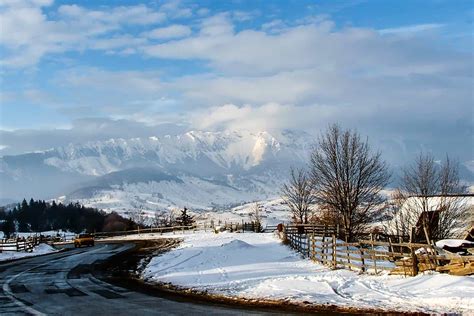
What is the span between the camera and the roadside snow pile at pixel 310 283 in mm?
17234

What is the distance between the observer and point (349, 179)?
4356 centimetres

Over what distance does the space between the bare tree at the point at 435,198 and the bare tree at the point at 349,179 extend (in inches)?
189

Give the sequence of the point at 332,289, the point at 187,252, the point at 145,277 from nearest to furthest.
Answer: the point at 332,289, the point at 145,277, the point at 187,252

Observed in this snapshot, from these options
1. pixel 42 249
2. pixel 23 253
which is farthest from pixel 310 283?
pixel 42 249

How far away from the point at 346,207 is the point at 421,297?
25.5 meters

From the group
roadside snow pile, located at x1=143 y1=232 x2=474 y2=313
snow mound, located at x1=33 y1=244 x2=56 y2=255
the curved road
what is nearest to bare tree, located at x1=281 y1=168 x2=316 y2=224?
snow mound, located at x1=33 y1=244 x2=56 y2=255

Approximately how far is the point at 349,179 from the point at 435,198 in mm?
12546

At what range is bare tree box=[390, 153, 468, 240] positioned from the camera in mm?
46344

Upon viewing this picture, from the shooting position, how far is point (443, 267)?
21234 millimetres

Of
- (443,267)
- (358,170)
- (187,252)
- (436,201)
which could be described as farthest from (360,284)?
(436,201)

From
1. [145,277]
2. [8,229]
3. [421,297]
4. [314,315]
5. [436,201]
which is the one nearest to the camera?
[314,315]

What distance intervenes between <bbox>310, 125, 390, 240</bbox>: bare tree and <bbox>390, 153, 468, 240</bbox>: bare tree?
4789mm

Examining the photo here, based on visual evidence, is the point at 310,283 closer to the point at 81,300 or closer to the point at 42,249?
the point at 81,300

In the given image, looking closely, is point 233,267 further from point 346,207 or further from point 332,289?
point 346,207
